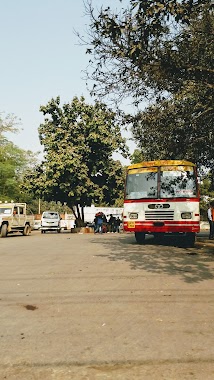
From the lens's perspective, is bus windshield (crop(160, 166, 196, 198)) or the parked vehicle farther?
the parked vehicle

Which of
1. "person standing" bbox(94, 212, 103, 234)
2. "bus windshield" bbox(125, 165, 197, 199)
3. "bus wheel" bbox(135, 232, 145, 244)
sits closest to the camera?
"bus windshield" bbox(125, 165, 197, 199)

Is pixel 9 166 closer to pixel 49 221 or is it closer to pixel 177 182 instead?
pixel 49 221

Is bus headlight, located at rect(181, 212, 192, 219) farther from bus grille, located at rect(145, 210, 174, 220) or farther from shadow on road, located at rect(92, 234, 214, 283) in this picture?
shadow on road, located at rect(92, 234, 214, 283)

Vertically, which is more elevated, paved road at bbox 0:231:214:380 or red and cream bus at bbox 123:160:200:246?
red and cream bus at bbox 123:160:200:246

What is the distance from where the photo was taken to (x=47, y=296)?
6.32 metres

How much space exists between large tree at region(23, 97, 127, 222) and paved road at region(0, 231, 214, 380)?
23.8m

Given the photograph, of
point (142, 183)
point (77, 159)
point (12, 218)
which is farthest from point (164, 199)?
point (77, 159)

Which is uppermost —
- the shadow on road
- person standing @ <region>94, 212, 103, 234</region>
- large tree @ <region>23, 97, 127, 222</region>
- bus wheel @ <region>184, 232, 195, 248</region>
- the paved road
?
large tree @ <region>23, 97, 127, 222</region>

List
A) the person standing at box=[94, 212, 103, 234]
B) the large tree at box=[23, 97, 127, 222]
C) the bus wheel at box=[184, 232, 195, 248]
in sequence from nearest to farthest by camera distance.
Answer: the bus wheel at box=[184, 232, 195, 248] < the person standing at box=[94, 212, 103, 234] < the large tree at box=[23, 97, 127, 222]

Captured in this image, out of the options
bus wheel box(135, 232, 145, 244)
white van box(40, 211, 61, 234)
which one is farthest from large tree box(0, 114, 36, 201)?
bus wheel box(135, 232, 145, 244)

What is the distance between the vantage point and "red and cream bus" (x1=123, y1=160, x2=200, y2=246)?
1354 centimetres

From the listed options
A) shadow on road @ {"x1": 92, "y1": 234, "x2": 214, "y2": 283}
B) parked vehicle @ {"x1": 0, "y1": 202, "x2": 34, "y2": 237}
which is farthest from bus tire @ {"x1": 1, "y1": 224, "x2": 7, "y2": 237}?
shadow on road @ {"x1": 92, "y1": 234, "x2": 214, "y2": 283}

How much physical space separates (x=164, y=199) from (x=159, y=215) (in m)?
0.59

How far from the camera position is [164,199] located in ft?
45.4
